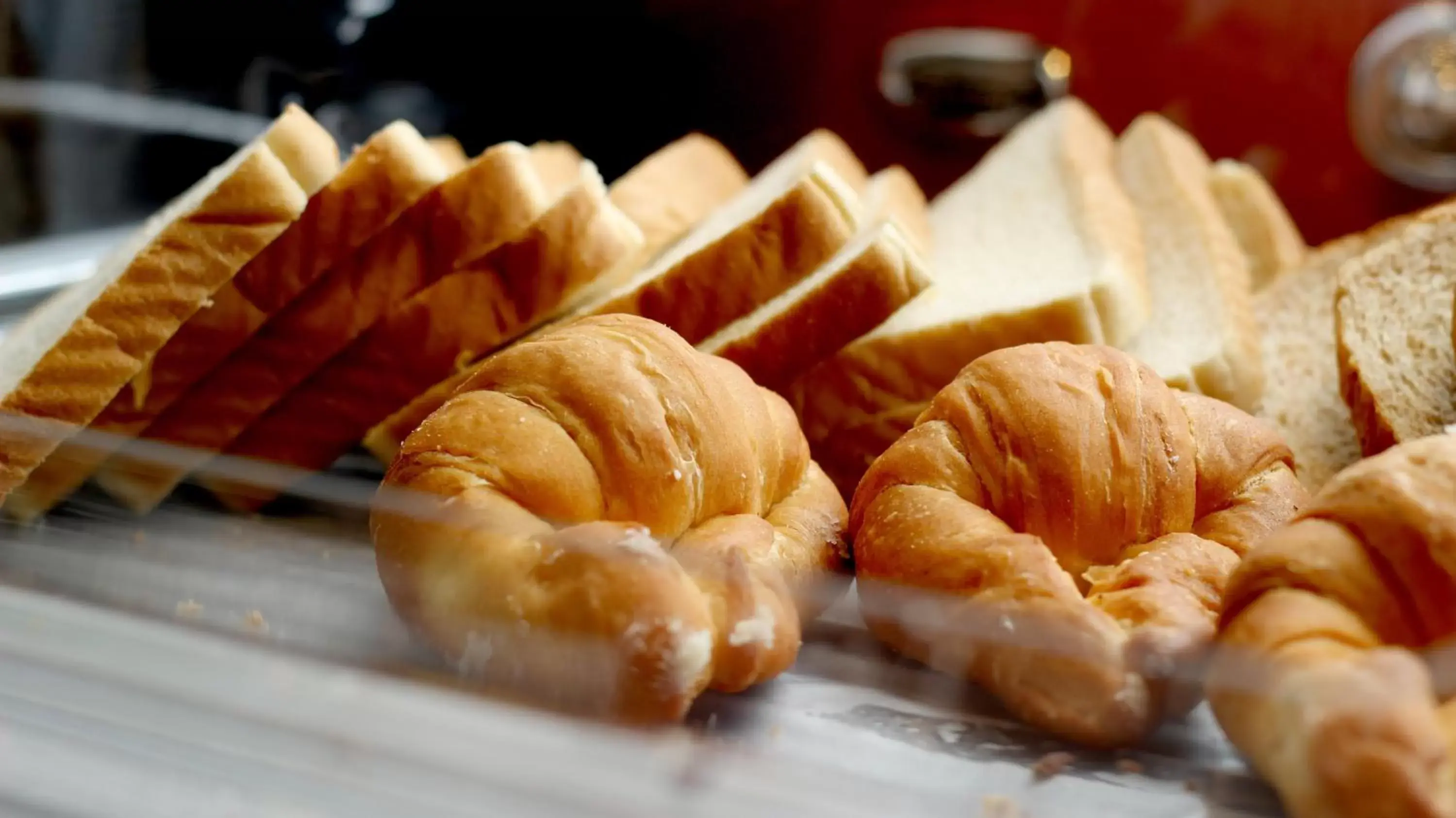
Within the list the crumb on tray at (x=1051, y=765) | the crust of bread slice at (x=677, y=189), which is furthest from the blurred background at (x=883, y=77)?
the crumb on tray at (x=1051, y=765)

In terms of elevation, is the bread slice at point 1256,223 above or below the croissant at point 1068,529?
above

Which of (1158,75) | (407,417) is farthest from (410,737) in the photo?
(1158,75)

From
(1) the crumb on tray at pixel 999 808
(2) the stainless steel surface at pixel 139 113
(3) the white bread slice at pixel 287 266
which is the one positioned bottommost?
(1) the crumb on tray at pixel 999 808

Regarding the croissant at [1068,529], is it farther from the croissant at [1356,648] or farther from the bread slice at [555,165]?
the bread slice at [555,165]

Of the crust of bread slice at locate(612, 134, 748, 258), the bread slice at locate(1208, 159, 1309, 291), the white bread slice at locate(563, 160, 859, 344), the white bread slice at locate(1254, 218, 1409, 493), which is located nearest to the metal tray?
the white bread slice at locate(563, 160, 859, 344)

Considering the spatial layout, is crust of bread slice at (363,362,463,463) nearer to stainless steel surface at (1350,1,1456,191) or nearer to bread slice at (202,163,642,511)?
bread slice at (202,163,642,511)
